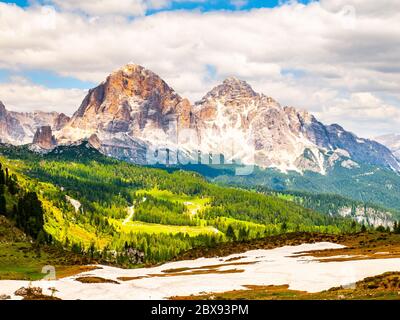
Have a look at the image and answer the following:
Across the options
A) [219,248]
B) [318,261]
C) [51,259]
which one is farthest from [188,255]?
[318,261]

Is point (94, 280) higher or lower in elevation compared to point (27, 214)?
lower

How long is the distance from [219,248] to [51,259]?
134ft

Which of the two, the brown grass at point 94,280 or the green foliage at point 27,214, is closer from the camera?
the brown grass at point 94,280

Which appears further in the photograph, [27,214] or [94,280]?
[27,214]

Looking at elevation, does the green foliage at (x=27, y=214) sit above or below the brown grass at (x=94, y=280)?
above

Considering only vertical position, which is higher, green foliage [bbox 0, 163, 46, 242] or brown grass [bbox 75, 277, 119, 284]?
green foliage [bbox 0, 163, 46, 242]

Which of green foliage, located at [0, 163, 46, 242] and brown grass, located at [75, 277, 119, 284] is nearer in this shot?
brown grass, located at [75, 277, 119, 284]

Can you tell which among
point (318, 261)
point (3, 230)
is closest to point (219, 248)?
point (318, 261)
